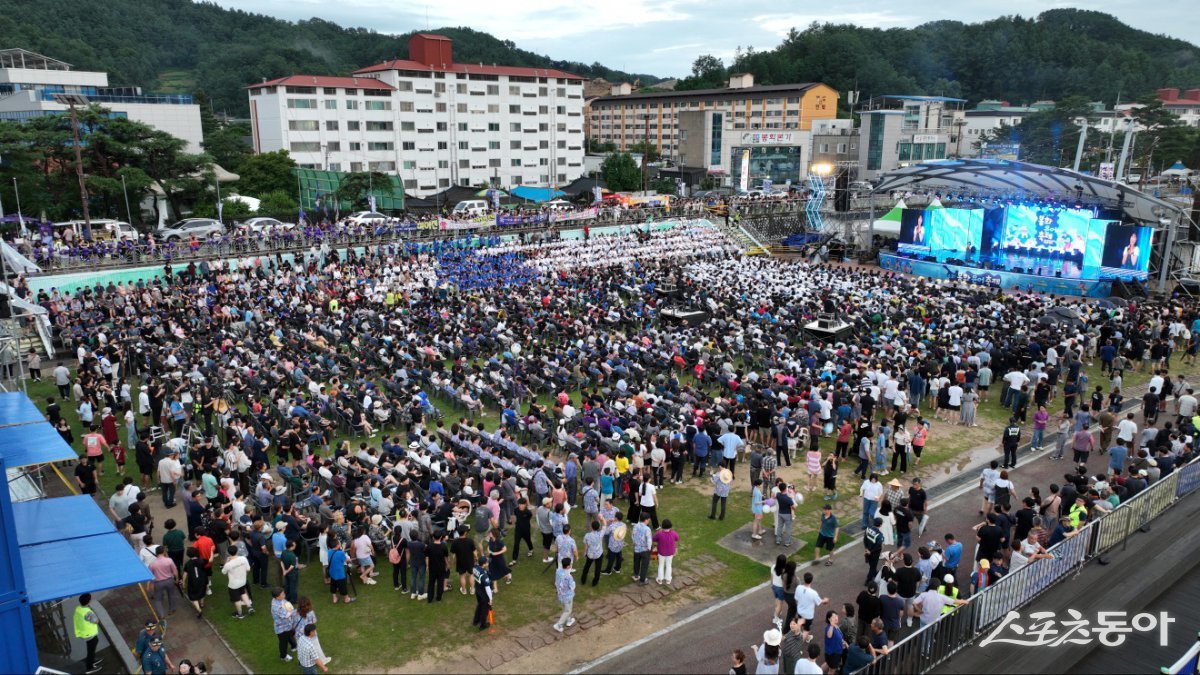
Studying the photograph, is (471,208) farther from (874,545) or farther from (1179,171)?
(1179,171)

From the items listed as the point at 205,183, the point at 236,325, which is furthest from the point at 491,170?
the point at 236,325

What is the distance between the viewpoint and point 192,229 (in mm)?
36344

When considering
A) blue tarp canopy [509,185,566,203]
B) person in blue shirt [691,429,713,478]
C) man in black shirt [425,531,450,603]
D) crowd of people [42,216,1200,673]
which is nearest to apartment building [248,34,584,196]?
blue tarp canopy [509,185,566,203]

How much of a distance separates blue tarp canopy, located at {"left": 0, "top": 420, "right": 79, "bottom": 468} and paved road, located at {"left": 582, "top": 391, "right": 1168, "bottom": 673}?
7.87 meters

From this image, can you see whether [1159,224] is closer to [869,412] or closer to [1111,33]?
[869,412]

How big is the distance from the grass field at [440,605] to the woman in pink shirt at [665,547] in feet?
1.98

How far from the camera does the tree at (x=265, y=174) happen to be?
5162 centimetres

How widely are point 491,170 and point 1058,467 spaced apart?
59.6 m

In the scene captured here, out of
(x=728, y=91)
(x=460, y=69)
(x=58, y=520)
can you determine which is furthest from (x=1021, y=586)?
(x=728, y=91)

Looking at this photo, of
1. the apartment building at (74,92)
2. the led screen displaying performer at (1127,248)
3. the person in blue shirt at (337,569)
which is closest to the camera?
the person in blue shirt at (337,569)

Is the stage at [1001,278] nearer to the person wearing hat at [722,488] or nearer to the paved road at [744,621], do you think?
the paved road at [744,621]

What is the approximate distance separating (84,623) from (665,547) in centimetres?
724

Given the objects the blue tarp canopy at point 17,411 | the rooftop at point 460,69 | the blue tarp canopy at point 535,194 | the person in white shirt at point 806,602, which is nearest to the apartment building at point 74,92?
the rooftop at point 460,69

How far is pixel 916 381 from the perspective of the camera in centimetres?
1911
